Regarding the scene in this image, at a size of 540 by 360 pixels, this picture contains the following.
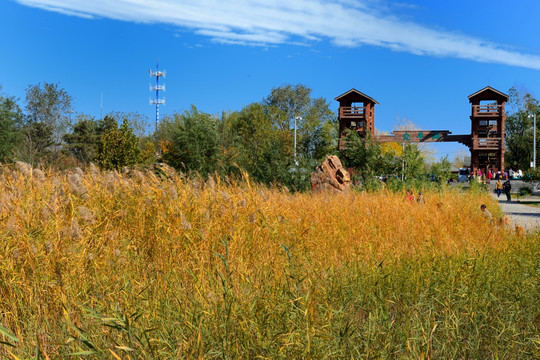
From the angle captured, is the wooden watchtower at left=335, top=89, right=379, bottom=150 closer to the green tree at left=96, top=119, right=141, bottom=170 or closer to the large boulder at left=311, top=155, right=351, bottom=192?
the green tree at left=96, top=119, right=141, bottom=170

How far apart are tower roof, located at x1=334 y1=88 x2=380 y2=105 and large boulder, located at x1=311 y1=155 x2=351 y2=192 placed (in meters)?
22.6

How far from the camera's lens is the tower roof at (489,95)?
36628mm

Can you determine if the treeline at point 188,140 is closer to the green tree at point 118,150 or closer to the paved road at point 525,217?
the green tree at point 118,150

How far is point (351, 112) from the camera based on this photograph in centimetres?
3519

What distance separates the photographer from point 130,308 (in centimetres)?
308

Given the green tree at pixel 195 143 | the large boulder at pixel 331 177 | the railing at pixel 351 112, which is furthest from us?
the railing at pixel 351 112

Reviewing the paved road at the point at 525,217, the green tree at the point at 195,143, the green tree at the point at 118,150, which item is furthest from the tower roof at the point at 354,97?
the paved road at the point at 525,217

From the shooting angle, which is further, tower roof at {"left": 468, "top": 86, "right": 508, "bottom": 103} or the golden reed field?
tower roof at {"left": 468, "top": 86, "right": 508, "bottom": 103}

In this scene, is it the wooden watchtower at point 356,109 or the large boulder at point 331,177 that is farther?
the wooden watchtower at point 356,109

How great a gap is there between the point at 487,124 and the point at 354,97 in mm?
11649

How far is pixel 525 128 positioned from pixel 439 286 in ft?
173

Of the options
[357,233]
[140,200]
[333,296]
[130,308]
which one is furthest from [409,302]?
[140,200]

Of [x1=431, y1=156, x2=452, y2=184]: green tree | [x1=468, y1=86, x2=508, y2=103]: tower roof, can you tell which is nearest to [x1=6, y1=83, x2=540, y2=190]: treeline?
[x1=431, y1=156, x2=452, y2=184]: green tree

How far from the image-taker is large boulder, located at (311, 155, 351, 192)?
1274 cm
